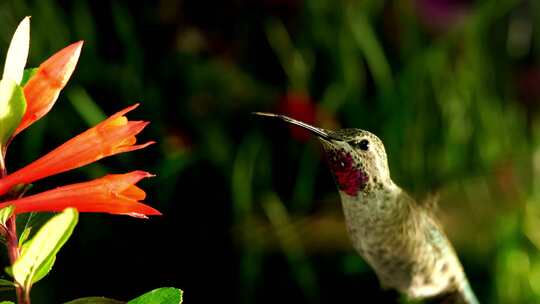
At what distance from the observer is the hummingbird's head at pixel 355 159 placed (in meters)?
0.49

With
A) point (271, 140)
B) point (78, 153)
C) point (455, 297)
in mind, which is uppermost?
point (78, 153)

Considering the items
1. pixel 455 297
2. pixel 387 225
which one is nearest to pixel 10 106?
pixel 387 225

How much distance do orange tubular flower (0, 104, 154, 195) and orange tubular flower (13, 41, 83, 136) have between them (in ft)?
0.06

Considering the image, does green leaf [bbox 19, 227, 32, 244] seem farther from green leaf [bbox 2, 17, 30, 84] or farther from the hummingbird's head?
the hummingbird's head

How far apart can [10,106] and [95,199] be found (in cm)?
5

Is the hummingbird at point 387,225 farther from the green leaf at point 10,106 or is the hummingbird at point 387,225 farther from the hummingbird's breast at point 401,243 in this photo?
the green leaf at point 10,106

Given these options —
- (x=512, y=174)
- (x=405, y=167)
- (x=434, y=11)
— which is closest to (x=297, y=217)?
(x=405, y=167)

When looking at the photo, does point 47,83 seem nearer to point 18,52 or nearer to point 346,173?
point 18,52

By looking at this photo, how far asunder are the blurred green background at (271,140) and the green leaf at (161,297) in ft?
4.23

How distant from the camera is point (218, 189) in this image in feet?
6.10

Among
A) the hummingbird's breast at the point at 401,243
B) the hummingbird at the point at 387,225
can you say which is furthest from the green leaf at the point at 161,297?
the hummingbird's breast at the point at 401,243

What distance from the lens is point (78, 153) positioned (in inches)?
12.2

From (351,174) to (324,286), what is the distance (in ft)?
4.22

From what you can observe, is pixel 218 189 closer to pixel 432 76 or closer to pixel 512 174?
pixel 432 76
